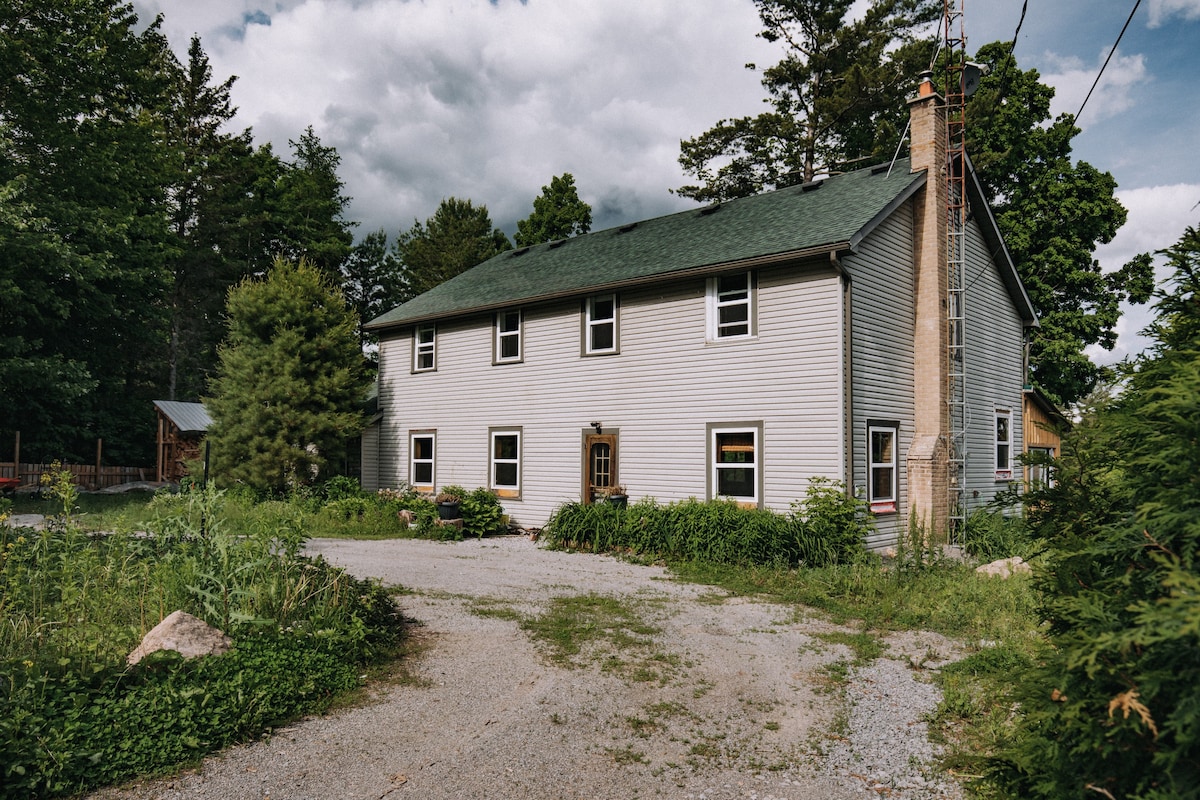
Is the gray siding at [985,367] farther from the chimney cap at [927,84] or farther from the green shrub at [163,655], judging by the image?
the green shrub at [163,655]

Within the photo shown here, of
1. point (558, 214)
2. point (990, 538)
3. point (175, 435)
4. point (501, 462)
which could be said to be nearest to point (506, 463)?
point (501, 462)

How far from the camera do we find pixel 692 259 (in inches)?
603

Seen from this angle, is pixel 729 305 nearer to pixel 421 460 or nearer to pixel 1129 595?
pixel 421 460

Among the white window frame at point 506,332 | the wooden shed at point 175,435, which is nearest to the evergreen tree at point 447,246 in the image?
the wooden shed at point 175,435

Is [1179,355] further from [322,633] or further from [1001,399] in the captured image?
[1001,399]

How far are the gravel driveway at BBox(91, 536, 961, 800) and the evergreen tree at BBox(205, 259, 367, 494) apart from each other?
13.1 metres

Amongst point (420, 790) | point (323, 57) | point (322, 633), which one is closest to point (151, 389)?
point (323, 57)

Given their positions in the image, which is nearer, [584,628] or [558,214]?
[584,628]

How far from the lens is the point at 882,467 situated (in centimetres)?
1411

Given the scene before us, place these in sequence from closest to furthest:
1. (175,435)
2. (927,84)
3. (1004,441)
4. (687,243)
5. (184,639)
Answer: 1. (184,639)
2. (927,84)
3. (687,243)
4. (1004,441)
5. (175,435)

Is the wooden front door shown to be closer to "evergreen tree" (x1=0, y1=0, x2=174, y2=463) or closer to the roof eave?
the roof eave

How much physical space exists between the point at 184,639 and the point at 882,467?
40.5 ft

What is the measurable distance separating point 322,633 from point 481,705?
155 centimetres

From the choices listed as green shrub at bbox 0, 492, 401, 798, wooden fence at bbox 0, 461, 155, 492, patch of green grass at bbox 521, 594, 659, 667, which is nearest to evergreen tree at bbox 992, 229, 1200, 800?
patch of green grass at bbox 521, 594, 659, 667
